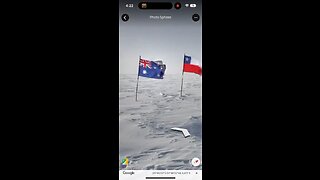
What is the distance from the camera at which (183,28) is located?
173 centimetres

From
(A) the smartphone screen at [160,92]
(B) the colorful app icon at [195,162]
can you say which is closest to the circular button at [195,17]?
(A) the smartphone screen at [160,92]

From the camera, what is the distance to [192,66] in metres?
1.71

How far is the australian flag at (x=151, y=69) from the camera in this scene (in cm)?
172

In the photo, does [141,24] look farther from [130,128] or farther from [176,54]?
[130,128]

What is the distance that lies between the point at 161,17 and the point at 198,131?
0.41 meters

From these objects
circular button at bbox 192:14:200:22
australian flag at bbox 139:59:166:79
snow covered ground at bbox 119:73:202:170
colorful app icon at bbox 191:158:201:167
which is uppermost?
circular button at bbox 192:14:200:22

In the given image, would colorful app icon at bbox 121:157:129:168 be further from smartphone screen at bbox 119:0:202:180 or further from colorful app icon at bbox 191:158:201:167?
colorful app icon at bbox 191:158:201:167

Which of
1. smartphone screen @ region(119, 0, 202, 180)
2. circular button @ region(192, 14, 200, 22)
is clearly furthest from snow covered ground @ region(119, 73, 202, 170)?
circular button @ region(192, 14, 200, 22)

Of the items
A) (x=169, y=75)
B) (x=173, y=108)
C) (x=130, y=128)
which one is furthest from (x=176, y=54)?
(x=130, y=128)

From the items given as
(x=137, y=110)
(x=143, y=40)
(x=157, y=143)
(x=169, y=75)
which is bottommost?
(x=157, y=143)

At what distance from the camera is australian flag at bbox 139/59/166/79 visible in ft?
5.63

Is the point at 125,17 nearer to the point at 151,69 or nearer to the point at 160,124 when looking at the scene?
the point at 151,69
